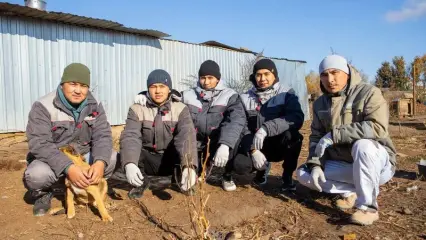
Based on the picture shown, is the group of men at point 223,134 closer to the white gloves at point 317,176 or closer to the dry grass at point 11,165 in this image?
the white gloves at point 317,176

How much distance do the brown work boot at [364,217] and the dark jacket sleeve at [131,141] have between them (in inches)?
71.3

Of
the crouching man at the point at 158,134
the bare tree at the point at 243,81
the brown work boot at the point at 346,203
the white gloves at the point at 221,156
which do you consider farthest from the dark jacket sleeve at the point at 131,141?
the bare tree at the point at 243,81

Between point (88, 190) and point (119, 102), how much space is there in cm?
638

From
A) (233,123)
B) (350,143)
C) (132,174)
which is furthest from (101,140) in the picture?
(350,143)

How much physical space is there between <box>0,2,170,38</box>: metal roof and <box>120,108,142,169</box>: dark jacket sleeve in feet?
15.5

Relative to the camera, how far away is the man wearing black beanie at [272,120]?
11.3 ft

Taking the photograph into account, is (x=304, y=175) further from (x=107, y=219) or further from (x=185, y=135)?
(x=107, y=219)

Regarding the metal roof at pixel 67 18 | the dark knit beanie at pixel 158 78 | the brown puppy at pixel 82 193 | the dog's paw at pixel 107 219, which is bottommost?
the dog's paw at pixel 107 219

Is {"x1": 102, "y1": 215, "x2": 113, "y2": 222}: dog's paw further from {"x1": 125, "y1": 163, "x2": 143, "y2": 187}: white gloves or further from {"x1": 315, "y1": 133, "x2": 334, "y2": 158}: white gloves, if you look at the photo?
{"x1": 315, "y1": 133, "x2": 334, "y2": 158}: white gloves

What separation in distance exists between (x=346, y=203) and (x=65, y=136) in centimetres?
245

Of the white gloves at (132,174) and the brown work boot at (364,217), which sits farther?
the white gloves at (132,174)

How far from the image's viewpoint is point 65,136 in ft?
→ 9.84

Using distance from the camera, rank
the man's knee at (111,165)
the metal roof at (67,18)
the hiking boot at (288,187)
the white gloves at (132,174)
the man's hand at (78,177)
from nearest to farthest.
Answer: the man's hand at (78,177) → the white gloves at (132,174) → the man's knee at (111,165) → the hiking boot at (288,187) → the metal roof at (67,18)

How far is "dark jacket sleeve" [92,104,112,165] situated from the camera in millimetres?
2984
